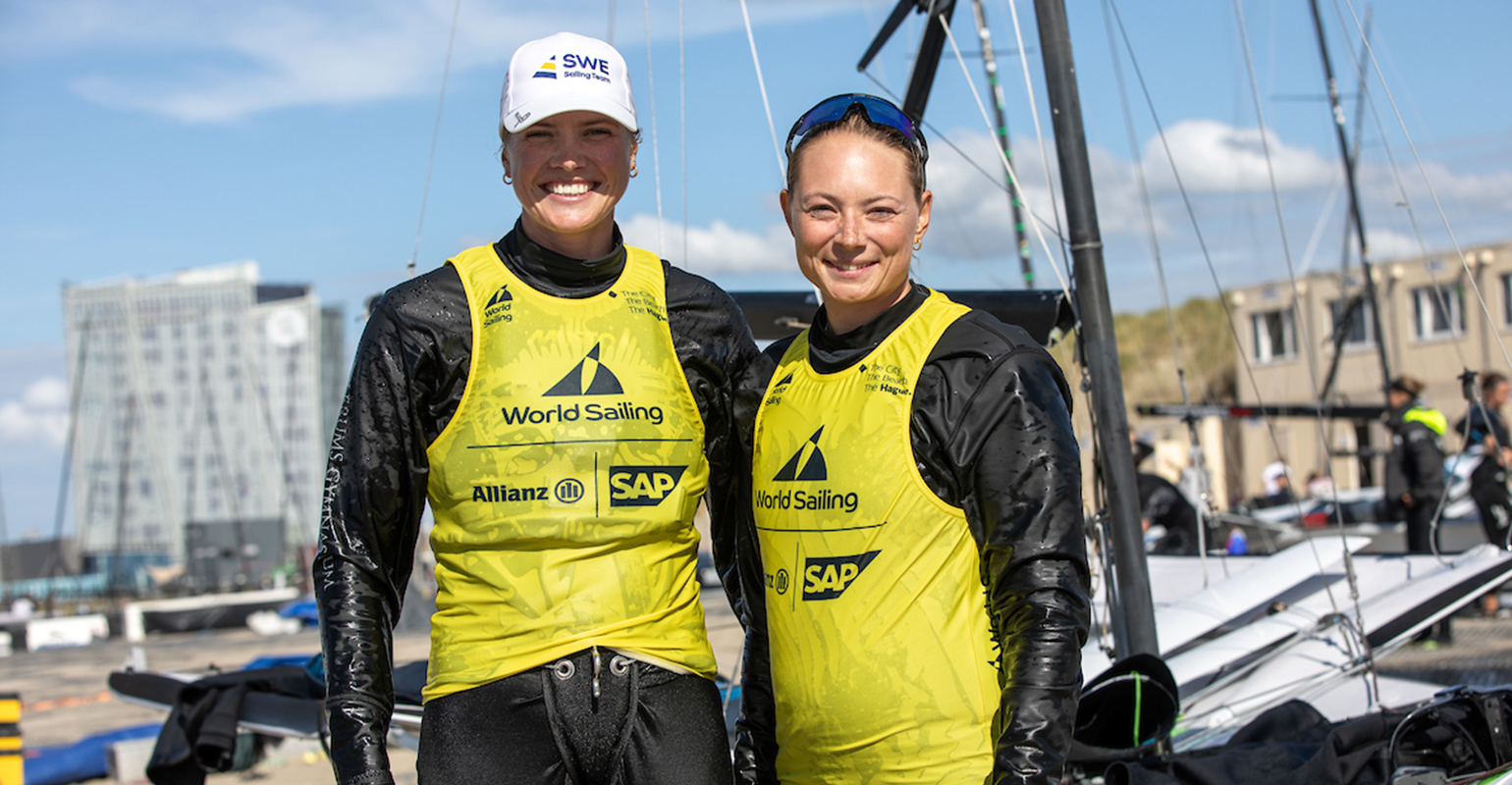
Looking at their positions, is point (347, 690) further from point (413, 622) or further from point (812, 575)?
point (413, 622)

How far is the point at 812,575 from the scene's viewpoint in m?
1.80

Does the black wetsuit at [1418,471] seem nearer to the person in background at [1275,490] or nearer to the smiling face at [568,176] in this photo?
the person in background at [1275,490]

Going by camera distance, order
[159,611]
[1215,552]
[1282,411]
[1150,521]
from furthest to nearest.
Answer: [159,611] → [1150,521] → [1282,411] → [1215,552]

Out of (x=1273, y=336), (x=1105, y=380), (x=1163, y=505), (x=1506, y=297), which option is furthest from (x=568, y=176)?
(x=1273, y=336)

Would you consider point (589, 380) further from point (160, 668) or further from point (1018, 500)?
point (160, 668)

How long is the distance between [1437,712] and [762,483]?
7.78ft

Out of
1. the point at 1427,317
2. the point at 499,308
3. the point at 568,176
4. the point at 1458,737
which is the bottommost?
the point at 1458,737

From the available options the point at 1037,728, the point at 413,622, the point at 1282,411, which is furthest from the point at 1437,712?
the point at 413,622

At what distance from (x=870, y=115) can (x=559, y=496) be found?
755mm

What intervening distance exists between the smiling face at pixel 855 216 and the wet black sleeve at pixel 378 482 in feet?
1.94

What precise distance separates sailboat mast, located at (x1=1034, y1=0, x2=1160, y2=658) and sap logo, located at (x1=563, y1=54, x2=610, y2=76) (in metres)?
2.38

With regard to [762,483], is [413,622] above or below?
below

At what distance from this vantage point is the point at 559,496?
73.2 inches

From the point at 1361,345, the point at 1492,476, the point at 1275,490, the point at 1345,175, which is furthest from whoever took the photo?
the point at 1361,345
